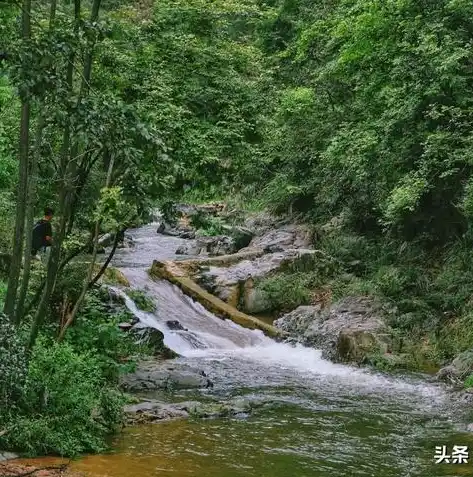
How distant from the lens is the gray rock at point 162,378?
1066 cm

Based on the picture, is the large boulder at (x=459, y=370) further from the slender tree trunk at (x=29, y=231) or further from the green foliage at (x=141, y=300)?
the slender tree trunk at (x=29, y=231)

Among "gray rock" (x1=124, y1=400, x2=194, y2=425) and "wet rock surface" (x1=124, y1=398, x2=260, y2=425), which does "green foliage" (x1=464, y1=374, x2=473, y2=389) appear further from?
"gray rock" (x1=124, y1=400, x2=194, y2=425)

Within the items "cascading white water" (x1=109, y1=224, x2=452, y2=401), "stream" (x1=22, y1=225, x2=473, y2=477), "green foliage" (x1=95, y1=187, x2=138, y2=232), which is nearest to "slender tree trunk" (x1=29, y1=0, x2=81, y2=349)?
"green foliage" (x1=95, y1=187, x2=138, y2=232)

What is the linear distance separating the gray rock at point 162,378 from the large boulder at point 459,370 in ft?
14.0

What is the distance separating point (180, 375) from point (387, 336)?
510 centimetres

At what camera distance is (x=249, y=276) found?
1777cm

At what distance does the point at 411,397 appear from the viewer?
36.2 feet

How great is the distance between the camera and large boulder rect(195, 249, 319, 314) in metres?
17.2

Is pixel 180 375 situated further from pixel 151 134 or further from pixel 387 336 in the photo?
pixel 151 134

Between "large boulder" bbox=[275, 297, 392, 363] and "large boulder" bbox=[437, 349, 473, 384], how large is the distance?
1604 millimetres

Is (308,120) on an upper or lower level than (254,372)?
upper

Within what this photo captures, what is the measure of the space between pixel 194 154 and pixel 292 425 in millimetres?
5483

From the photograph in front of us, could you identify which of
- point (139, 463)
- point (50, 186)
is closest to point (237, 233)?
point (50, 186)

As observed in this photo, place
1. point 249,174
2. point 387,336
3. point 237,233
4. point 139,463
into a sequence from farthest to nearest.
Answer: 1. point 249,174
2. point 237,233
3. point 387,336
4. point 139,463
